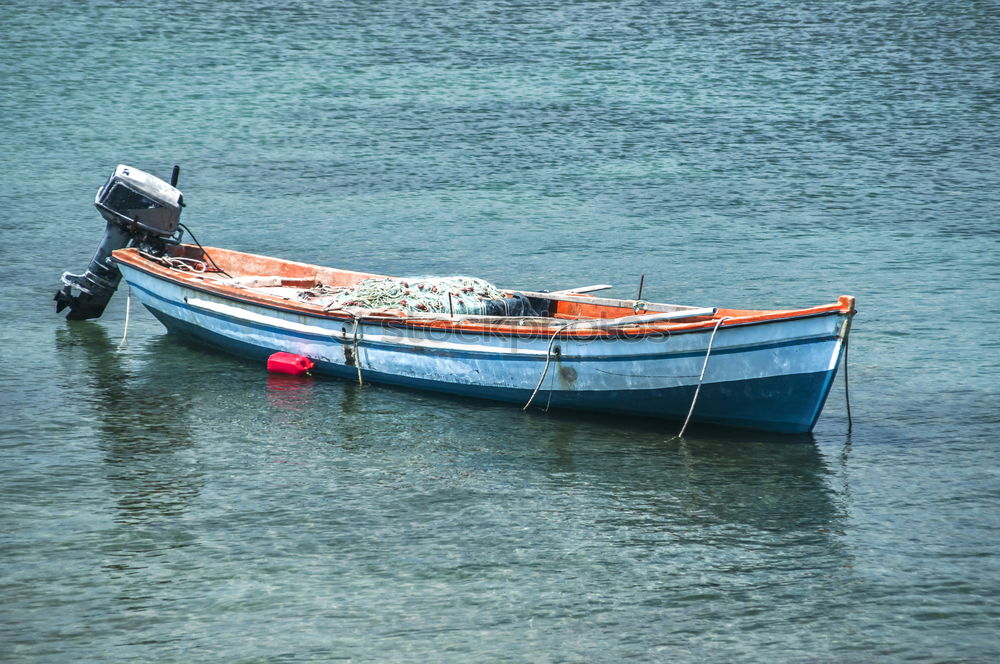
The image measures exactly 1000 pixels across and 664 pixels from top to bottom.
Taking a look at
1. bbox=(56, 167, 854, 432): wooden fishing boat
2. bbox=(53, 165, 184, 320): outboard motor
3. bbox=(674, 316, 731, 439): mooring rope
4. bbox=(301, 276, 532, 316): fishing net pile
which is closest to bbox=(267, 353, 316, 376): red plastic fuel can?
bbox=(56, 167, 854, 432): wooden fishing boat

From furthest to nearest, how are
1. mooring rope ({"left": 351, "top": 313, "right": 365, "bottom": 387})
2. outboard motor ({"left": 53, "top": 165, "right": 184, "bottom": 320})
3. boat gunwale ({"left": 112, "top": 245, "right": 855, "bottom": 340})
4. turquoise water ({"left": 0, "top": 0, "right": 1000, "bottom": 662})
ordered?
outboard motor ({"left": 53, "top": 165, "right": 184, "bottom": 320}) → mooring rope ({"left": 351, "top": 313, "right": 365, "bottom": 387}) → boat gunwale ({"left": 112, "top": 245, "right": 855, "bottom": 340}) → turquoise water ({"left": 0, "top": 0, "right": 1000, "bottom": 662})

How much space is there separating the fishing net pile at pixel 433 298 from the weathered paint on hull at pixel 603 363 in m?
0.41

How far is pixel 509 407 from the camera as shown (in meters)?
14.0

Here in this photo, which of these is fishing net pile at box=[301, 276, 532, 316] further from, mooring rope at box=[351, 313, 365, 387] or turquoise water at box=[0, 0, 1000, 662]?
turquoise water at box=[0, 0, 1000, 662]

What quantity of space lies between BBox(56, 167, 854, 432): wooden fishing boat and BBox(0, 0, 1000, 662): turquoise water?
1.10 ft

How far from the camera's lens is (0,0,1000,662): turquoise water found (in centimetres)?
920

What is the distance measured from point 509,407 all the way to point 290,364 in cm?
280

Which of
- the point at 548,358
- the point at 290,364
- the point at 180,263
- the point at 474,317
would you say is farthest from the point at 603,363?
the point at 180,263

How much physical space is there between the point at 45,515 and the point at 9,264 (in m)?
11.8

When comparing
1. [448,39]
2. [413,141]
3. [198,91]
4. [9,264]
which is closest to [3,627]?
[9,264]

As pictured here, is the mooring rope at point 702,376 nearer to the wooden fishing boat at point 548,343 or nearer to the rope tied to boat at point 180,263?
the wooden fishing boat at point 548,343

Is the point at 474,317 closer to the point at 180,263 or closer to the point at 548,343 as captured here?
the point at 548,343

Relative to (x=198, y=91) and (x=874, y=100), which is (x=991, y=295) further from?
(x=198, y=91)

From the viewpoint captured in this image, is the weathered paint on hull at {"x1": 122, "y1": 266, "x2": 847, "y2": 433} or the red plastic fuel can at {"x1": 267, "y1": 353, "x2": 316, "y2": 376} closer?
the weathered paint on hull at {"x1": 122, "y1": 266, "x2": 847, "y2": 433}
